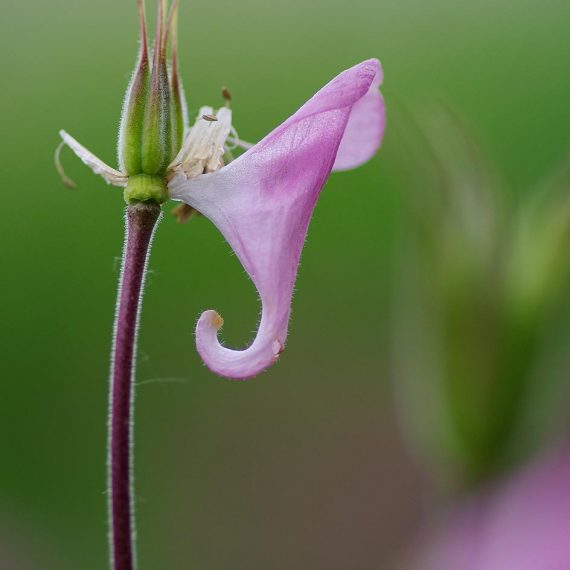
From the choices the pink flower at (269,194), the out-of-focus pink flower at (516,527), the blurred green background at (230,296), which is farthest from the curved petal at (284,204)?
the blurred green background at (230,296)

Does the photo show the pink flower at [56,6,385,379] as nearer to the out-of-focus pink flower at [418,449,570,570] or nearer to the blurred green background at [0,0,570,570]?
the out-of-focus pink flower at [418,449,570,570]

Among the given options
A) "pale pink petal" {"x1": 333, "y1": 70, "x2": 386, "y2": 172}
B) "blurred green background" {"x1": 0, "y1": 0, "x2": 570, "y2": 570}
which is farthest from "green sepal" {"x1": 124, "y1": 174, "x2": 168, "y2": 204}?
"blurred green background" {"x1": 0, "y1": 0, "x2": 570, "y2": 570}

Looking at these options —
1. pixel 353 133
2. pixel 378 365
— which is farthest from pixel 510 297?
pixel 378 365

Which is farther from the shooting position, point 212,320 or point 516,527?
point 516,527

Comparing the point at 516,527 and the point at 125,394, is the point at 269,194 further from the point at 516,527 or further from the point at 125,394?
the point at 516,527

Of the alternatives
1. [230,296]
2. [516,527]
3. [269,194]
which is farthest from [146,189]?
[230,296]

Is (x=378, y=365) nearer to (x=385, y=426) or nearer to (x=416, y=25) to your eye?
(x=385, y=426)
